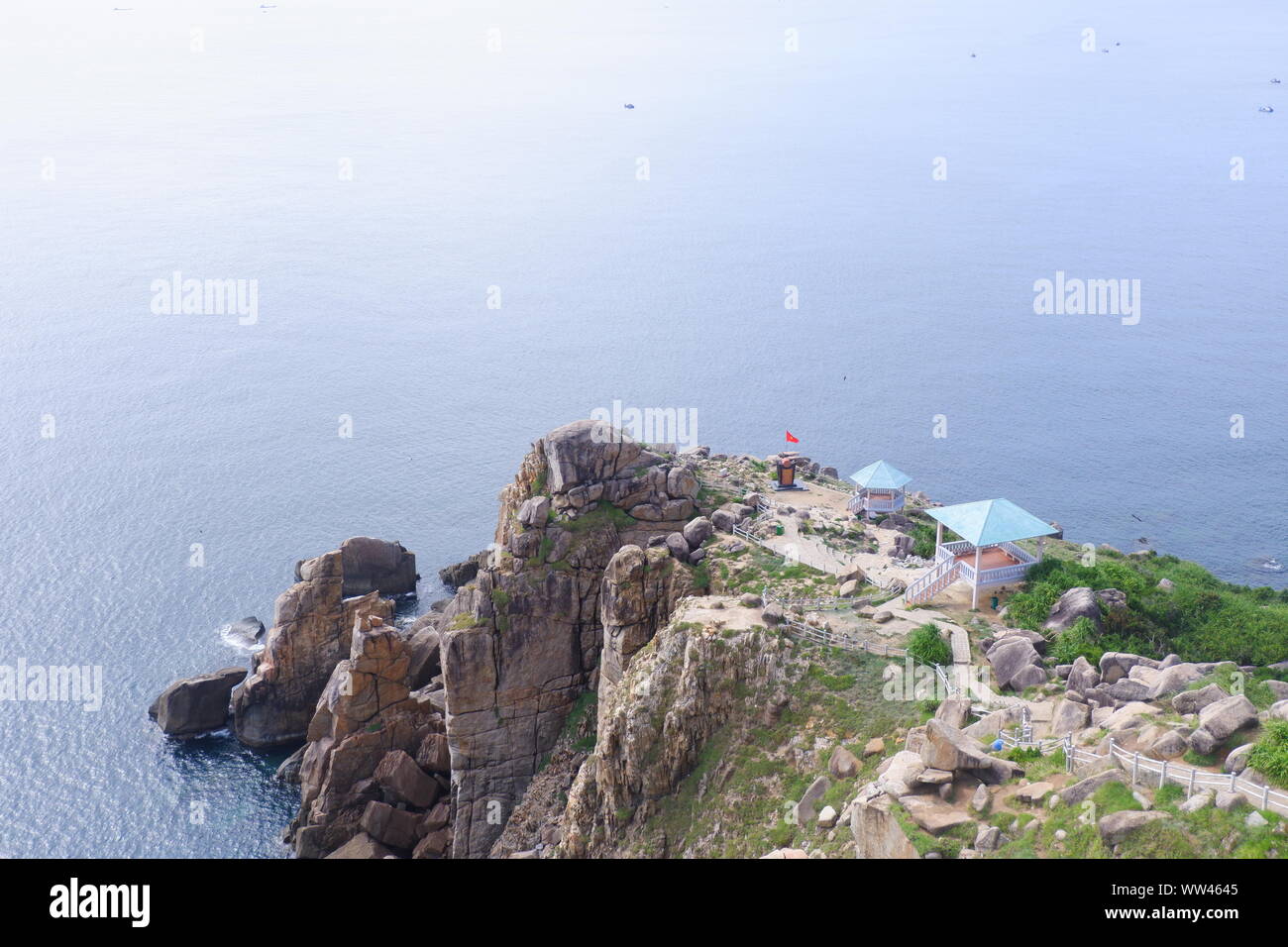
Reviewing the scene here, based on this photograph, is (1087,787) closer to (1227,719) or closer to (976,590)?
(1227,719)

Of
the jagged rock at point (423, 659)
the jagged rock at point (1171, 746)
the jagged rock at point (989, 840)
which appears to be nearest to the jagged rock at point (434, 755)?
the jagged rock at point (423, 659)

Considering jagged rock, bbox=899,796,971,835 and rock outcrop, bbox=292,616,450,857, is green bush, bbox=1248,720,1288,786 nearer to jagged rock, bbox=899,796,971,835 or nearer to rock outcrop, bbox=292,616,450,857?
jagged rock, bbox=899,796,971,835

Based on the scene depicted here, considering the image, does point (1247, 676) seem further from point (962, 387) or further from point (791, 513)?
point (962, 387)

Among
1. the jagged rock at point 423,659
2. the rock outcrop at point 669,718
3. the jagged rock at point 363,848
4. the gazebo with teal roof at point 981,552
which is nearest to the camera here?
the rock outcrop at point 669,718

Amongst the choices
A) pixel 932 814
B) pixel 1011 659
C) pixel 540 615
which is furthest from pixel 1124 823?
pixel 540 615

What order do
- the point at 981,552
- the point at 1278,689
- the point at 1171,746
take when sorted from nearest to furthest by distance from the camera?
1. the point at 1171,746
2. the point at 1278,689
3. the point at 981,552

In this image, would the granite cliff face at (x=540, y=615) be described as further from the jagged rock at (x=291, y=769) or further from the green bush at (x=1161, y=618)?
the green bush at (x=1161, y=618)
